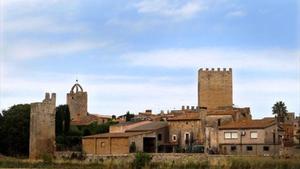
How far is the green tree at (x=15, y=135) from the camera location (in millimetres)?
62562

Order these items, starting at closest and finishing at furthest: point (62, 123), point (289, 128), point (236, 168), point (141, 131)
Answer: point (236, 168), point (141, 131), point (62, 123), point (289, 128)

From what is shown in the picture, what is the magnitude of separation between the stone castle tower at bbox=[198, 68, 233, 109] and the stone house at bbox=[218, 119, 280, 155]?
17543mm

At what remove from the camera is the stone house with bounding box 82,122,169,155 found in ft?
185

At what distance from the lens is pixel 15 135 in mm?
62938

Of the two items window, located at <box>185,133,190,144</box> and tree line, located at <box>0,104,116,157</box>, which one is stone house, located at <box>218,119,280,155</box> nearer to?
window, located at <box>185,133,190,144</box>

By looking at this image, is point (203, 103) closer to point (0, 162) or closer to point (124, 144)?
point (124, 144)

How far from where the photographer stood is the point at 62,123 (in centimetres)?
6744

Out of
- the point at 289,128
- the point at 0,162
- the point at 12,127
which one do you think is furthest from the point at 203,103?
the point at 0,162

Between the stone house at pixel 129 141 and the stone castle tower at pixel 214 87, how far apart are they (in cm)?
1387

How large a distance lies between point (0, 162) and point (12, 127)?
1598cm

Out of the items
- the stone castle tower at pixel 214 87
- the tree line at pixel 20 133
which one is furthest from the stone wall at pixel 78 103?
the tree line at pixel 20 133

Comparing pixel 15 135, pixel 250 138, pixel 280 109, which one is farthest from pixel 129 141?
pixel 280 109

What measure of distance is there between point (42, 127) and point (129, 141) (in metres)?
9.27

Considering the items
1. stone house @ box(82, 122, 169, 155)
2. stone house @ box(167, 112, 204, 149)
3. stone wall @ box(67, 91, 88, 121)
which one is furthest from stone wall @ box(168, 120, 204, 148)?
stone wall @ box(67, 91, 88, 121)
